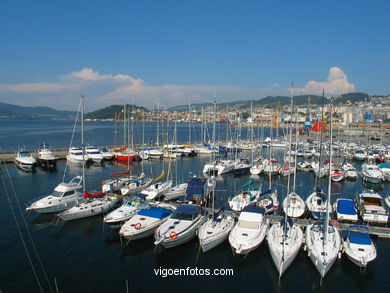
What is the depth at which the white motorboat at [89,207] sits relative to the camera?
24594 millimetres

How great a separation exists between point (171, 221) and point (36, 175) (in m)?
33.0

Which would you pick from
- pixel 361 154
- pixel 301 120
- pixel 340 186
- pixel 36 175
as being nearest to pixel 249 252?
pixel 340 186

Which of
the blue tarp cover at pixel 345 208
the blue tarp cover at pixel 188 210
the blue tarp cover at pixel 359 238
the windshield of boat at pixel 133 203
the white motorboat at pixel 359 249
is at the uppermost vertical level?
the blue tarp cover at pixel 188 210

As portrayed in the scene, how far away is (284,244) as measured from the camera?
17797mm

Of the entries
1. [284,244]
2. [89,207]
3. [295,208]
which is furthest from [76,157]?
[284,244]

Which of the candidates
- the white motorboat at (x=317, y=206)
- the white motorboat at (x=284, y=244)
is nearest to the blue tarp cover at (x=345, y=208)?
the white motorboat at (x=317, y=206)

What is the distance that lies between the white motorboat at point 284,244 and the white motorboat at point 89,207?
48.3ft

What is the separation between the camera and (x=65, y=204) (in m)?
26.6

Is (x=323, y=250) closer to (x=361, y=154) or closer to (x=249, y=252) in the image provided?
(x=249, y=252)

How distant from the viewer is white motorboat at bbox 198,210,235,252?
1939cm

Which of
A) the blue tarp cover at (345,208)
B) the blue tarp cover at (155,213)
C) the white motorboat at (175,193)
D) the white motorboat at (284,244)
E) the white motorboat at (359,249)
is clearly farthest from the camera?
the white motorboat at (175,193)

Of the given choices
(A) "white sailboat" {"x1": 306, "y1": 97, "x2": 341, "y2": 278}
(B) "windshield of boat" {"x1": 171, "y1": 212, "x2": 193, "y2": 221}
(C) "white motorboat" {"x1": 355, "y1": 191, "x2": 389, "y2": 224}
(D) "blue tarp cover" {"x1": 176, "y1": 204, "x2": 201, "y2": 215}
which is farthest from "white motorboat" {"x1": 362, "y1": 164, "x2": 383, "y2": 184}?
(B) "windshield of boat" {"x1": 171, "y1": 212, "x2": 193, "y2": 221}

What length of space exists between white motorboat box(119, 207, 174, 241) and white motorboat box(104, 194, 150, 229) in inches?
46.4

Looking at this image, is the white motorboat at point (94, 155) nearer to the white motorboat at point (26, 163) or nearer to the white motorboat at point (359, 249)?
the white motorboat at point (26, 163)
